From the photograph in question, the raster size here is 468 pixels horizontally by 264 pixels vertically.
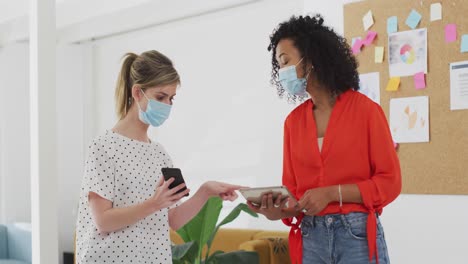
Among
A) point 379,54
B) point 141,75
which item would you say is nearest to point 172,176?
point 141,75

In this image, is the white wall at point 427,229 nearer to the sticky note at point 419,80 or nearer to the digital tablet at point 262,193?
the sticky note at point 419,80

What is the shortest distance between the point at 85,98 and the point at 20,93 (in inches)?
26.3

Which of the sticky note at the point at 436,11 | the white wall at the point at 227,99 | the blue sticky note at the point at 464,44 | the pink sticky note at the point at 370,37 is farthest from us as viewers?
the white wall at the point at 227,99

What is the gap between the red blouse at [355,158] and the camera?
6.75 feet

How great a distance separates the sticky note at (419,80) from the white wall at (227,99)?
1186mm

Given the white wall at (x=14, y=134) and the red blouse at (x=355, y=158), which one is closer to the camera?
the red blouse at (x=355, y=158)

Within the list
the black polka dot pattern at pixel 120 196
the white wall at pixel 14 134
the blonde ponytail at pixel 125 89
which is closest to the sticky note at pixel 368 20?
the blonde ponytail at pixel 125 89

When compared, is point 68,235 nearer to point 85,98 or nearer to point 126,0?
point 85,98

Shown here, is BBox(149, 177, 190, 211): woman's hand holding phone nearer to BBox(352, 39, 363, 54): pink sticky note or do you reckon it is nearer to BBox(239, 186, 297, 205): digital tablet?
BBox(239, 186, 297, 205): digital tablet

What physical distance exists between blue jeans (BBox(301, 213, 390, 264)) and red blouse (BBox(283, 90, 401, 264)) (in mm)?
21

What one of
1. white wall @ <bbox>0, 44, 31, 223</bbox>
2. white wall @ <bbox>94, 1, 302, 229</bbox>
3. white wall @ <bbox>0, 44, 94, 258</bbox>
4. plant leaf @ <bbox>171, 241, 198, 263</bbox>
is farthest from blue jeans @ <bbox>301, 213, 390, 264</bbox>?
white wall @ <bbox>0, 44, 31, 223</bbox>

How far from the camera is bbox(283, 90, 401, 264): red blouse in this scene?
2.06 meters

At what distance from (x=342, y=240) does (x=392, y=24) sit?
1.75 metres

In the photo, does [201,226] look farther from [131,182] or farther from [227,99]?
[227,99]
